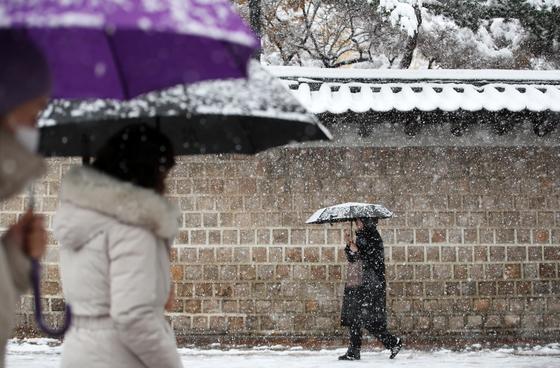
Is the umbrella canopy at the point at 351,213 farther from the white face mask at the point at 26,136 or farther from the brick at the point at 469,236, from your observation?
the white face mask at the point at 26,136

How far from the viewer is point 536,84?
9.66 meters

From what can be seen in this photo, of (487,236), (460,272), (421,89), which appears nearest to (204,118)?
(421,89)

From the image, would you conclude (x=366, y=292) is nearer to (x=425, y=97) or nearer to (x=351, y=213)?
(x=351, y=213)

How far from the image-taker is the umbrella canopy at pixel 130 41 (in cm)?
190

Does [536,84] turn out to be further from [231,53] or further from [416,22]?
[231,53]

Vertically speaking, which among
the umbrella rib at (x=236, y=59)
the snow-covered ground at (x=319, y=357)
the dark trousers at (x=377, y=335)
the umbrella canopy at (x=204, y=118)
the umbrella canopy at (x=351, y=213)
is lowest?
the snow-covered ground at (x=319, y=357)

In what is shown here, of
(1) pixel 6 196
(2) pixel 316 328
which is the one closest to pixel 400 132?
(2) pixel 316 328

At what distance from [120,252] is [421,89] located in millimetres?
7217

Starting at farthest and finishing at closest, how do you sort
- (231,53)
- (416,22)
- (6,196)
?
1. (416,22)
2. (231,53)
3. (6,196)

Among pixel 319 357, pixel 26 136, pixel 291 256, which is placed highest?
pixel 26 136

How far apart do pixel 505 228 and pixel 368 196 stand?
1.60 m

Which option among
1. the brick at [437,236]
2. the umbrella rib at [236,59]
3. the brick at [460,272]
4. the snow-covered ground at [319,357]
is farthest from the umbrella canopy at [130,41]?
the brick at [460,272]

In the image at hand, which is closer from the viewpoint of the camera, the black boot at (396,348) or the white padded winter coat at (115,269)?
the white padded winter coat at (115,269)

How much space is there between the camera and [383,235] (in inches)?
372
